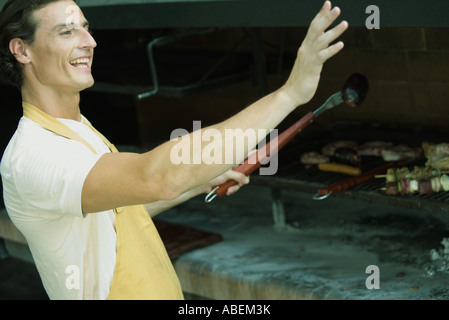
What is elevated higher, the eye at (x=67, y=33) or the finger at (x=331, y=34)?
the eye at (x=67, y=33)

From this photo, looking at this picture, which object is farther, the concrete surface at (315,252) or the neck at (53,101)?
the concrete surface at (315,252)

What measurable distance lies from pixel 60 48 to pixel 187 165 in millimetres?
696

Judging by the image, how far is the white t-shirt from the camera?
2037 mm

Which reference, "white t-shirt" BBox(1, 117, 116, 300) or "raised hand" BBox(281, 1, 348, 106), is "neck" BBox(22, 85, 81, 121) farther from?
"raised hand" BBox(281, 1, 348, 106)

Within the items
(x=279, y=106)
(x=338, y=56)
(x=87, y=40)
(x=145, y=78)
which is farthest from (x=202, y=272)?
(x=279, y=106)

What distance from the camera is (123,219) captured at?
7.61ft

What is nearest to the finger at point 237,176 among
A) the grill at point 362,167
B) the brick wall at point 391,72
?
the grill at point 362,167

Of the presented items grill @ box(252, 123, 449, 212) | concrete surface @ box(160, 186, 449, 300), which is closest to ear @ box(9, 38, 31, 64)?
grill @ box(252, 123, 449, 212)

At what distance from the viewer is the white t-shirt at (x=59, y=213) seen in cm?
204

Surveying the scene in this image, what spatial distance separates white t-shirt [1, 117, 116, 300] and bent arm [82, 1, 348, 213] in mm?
84

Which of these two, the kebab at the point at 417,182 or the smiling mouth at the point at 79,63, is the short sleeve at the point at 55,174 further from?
the kebab at the point at 417,182

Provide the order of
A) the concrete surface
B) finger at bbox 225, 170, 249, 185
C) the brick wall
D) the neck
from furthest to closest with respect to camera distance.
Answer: the brick wall
the concrete surface
finger at bbox 225, 170, 249, 185
the neck

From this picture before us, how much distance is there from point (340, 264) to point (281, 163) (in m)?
0.66
